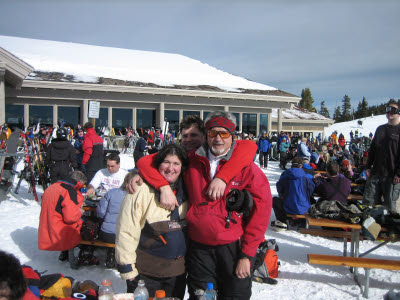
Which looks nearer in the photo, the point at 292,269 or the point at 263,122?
the point at 292,269

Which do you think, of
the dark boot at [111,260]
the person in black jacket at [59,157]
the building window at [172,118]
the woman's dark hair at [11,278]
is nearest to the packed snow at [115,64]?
the building window at [172,118]

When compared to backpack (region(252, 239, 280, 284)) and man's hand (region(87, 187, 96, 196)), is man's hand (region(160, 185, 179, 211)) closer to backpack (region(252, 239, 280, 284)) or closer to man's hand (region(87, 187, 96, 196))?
backpack (region(252, 239, 280, 284))

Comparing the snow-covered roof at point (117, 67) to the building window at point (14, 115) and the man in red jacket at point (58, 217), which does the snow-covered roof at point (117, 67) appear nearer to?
the building window at point (14, 115)

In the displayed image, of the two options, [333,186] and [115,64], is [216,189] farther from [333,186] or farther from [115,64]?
[115,64]

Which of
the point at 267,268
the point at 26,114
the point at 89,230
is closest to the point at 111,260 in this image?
the point at 89,230

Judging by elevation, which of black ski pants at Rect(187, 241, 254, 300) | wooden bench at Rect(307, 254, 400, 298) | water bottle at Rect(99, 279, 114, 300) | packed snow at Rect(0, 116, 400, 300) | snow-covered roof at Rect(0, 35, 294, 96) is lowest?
packed snow at Rect(0, 116, 400, 300)

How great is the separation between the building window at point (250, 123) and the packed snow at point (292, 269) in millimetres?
18720

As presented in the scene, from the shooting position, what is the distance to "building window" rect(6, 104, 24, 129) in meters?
18.7

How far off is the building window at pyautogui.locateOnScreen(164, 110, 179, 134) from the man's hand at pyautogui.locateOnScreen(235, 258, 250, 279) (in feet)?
66.7

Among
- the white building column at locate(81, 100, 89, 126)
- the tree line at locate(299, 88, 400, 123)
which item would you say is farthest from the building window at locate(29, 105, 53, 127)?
the tree line at locate(299, 88, 400, 123)

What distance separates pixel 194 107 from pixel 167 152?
20.8m

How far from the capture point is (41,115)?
1952 cm

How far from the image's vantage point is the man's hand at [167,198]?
2.25 meters

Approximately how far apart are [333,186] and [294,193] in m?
0.72
